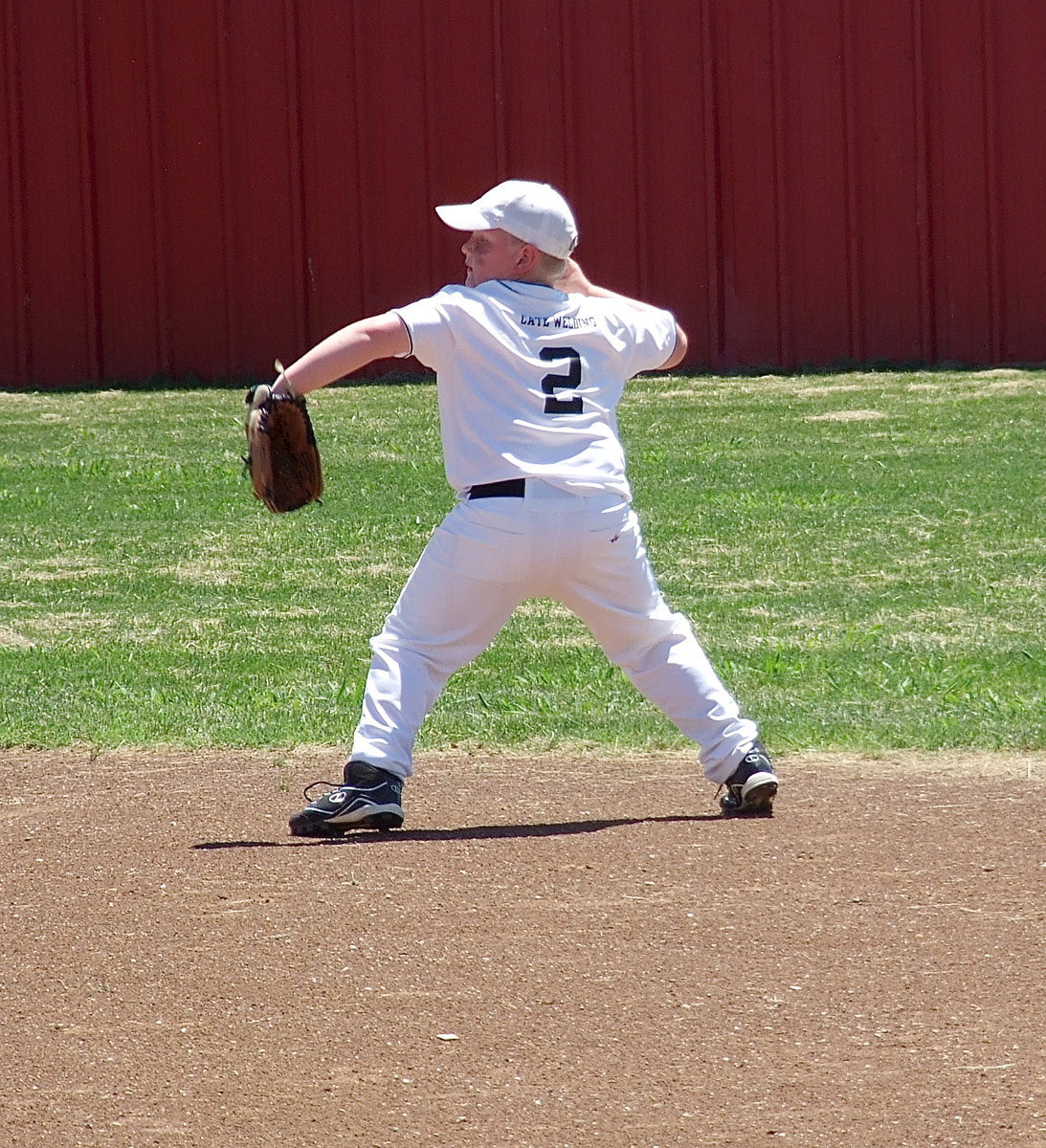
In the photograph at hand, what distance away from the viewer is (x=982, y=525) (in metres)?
10.5

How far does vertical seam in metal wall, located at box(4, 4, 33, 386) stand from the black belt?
1290 cm

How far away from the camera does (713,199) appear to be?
1675 cm

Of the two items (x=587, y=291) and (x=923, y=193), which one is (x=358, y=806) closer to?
(x=587, y=291)

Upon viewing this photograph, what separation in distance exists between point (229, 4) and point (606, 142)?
3.54 meters

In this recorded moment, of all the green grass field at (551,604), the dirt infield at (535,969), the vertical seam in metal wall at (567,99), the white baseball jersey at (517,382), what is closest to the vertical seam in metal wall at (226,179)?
the green grass field at (551,604)

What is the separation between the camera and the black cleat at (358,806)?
204 inches

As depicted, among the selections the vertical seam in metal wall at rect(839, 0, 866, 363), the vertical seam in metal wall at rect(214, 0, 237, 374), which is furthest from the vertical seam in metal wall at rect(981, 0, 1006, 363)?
the vertical seam in metal wall at rect(214, 0, 237, 374)

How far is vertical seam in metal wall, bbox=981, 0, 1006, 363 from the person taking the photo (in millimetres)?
16453

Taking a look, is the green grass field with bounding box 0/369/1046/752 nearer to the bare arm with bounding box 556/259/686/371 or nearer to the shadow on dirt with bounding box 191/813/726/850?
the shadow on dirt with bounding box 191/813/726/850

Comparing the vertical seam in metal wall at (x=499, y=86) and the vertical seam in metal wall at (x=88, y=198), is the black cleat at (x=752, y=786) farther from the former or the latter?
the vertical seam in metal wall at (x=88, y=198)

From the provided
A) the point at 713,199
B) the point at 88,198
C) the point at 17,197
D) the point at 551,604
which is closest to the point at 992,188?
the point at 713,199

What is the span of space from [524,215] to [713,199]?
12083mm

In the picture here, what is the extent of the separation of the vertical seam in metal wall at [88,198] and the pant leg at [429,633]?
1257 centimetres

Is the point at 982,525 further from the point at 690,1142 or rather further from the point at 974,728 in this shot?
the point at 690,1142
